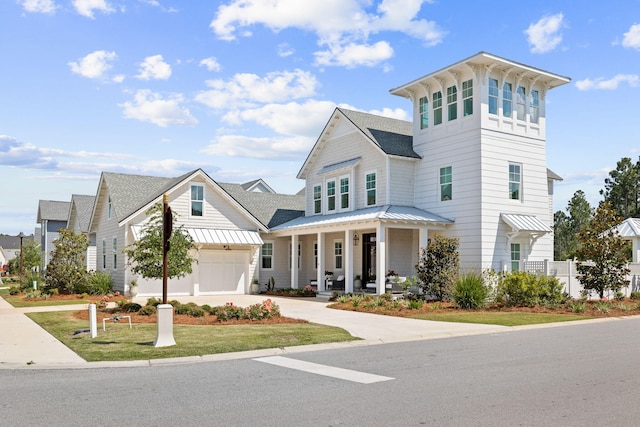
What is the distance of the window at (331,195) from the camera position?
3089 cm

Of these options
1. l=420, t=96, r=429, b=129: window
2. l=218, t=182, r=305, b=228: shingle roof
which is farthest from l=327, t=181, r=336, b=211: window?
l=420, t=96, r=429, b=129: window

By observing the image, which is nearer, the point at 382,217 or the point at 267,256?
the point at 382,217

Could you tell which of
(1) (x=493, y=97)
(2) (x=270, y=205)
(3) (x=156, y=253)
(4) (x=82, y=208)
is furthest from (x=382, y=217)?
(4) (x=82, y=208)

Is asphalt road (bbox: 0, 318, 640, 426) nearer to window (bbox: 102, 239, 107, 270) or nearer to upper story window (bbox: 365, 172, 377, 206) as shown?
upper story window (bbox: 365, 172, 377, 206)

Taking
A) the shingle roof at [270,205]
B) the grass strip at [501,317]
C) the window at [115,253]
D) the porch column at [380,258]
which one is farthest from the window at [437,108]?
the window at [115,253]

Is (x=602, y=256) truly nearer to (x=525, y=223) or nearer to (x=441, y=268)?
(x=525, y=223)

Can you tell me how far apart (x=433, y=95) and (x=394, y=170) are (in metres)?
4.01

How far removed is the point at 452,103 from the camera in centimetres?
2609

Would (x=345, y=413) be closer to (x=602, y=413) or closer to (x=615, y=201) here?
(x=602, y=413)

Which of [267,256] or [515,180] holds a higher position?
[515,180]

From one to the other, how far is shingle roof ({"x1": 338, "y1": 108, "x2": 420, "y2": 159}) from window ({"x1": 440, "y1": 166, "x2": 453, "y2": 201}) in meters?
1.81

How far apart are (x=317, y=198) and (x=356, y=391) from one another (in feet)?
81.7

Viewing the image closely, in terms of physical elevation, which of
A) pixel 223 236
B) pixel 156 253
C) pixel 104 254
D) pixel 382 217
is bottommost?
pixel 104 254

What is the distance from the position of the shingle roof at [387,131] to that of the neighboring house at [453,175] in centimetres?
7
